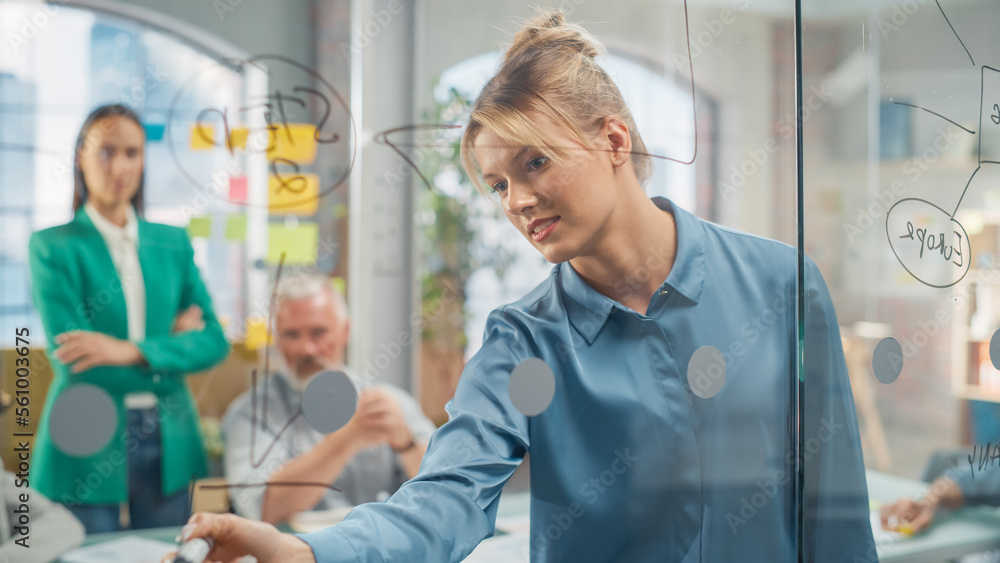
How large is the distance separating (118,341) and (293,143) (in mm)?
254

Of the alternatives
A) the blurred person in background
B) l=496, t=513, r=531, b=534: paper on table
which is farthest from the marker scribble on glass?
the blurred person in background

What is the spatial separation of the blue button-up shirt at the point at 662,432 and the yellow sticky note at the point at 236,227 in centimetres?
27

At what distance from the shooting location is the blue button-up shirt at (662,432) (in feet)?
2.49

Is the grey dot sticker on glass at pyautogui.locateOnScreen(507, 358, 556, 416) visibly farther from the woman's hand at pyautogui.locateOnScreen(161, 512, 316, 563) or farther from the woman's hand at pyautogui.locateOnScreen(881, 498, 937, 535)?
the woman's hand at pyautogui.locateOnScreen(881, 498, 937, 535)

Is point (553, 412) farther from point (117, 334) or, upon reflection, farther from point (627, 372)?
point (117, 334)

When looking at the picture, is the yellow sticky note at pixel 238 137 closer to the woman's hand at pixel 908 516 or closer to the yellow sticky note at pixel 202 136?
the yellow sticky note at pixel 202 136

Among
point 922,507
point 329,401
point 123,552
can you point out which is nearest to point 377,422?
point 329,401

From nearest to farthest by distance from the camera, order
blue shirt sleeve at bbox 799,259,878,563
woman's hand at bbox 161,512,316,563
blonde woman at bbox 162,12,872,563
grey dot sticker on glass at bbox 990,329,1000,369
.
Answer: woman's hand at bbox 161,512,316,563 < blonde woman at bbox 162,12,872,563 < blue shirt sleeve at bbox 799,259,878,563 < grey dot sticker on glass at bbox 990,329,1000,369

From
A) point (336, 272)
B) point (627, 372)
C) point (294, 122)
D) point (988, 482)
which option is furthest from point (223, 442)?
point (988, 482)

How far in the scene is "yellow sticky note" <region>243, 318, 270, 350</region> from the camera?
71cm

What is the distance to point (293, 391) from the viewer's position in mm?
738

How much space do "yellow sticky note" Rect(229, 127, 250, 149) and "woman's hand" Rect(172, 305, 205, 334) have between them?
164 mm

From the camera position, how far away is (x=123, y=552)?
0.70 meters

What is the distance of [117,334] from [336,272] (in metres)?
0.21
